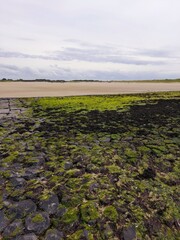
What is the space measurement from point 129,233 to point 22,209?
11.5ft

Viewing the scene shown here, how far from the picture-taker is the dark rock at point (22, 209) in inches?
354

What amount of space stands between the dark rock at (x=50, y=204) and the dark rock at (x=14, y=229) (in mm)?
1039

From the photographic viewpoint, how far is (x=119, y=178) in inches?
454

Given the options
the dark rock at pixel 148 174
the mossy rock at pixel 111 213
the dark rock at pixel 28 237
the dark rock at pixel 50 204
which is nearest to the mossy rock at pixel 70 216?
the dark rock at pixel 50 204

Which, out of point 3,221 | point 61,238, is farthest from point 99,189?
point 3,221

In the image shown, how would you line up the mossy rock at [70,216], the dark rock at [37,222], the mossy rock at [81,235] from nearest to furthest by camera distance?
1. the mossy rock at [81,235]
2. the dark rock at [37,222]
3. the mossy rock at [70,216]

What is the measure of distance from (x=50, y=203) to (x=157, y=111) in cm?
1914

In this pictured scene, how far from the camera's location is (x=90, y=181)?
11133mm

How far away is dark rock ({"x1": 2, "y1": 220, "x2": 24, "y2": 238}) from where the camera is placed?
8.08 m

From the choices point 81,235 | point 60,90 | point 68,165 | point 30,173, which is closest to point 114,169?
point 68,165

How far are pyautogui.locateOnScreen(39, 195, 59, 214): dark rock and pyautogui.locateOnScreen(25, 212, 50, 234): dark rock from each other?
0.79 feet

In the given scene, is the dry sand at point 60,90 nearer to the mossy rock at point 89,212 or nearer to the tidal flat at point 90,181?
the tidal flat at point 90,181

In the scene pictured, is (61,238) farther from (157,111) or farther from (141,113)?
(157,111)

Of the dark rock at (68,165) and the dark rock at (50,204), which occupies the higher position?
the dark rock at (68,165)
